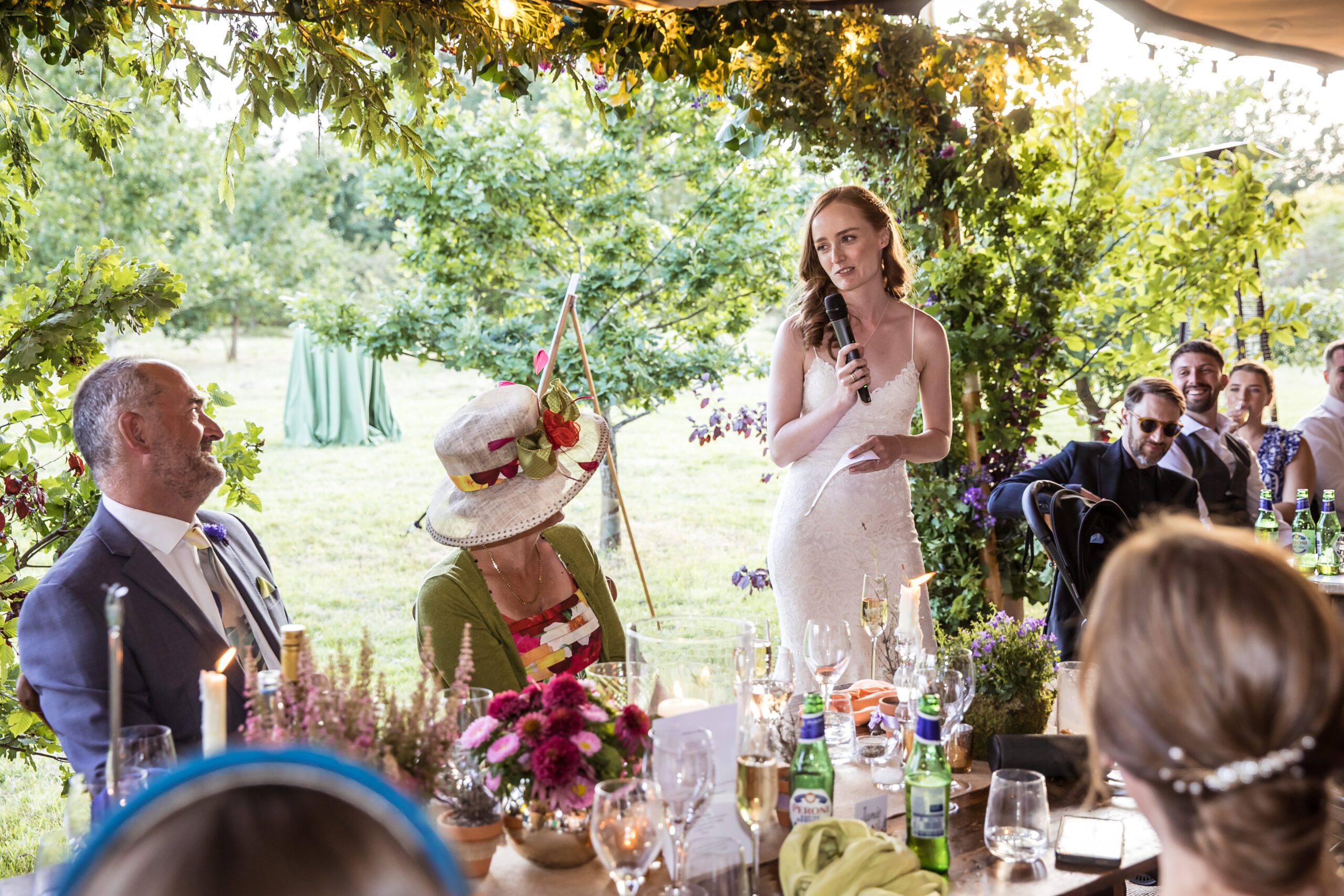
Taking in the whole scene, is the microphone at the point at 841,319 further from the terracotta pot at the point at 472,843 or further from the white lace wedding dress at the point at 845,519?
the terracotta pot at the point at 472,843

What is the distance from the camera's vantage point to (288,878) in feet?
1.59

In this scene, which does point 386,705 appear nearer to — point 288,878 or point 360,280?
point 288,878

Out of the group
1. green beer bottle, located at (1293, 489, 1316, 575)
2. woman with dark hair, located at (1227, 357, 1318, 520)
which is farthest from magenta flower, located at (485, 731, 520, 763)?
woman with dark hair, located at (1227, 357, 1318, 520)

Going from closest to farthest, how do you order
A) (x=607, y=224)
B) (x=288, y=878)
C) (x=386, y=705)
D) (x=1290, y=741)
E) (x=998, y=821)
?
(x=288, y=878), (x=1290, y=741), (x=386, y=705), (x=998, y=821), (x=607, y=224)

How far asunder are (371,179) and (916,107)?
10.5ft

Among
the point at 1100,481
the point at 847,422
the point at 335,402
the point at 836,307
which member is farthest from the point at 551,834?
the point at 335,402

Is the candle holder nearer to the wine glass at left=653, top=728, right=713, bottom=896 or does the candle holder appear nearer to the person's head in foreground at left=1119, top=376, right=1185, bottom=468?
the wine glass at left=653, top=728, right=713, bottom=896

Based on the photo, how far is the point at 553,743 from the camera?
1373 millimetres

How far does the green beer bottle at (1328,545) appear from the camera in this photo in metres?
3.87

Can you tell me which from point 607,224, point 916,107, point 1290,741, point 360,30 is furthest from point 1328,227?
point 1290,741

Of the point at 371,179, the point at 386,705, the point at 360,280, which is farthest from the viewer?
the point at 360,280

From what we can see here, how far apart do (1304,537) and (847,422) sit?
6.56ft

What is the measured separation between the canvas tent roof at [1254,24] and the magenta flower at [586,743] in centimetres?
313

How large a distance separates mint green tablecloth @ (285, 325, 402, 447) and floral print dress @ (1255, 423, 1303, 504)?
767 cm
